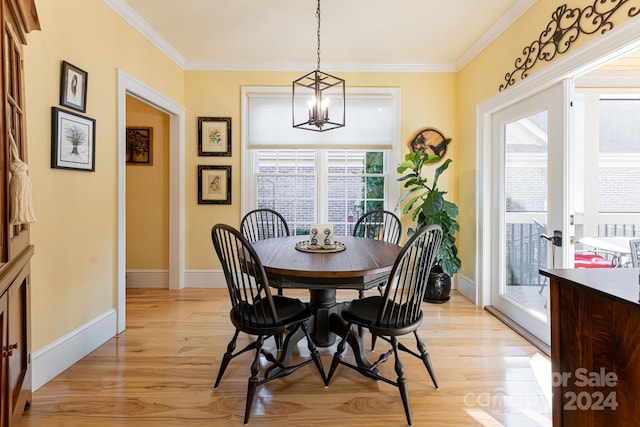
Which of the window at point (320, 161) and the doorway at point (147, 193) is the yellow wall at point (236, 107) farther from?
the doorway at point (147, 193)

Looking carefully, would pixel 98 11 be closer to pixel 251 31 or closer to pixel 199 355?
pixel 251 31

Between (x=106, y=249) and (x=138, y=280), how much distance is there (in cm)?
160

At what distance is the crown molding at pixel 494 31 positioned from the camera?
8.47 feet

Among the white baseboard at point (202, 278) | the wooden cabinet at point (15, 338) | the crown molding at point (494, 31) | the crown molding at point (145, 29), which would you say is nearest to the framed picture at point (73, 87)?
the crown molding at point (145, 29)

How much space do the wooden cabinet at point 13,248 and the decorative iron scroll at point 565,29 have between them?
3.00 metres

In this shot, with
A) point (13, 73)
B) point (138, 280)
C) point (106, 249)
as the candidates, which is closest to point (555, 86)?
point (13, 73)

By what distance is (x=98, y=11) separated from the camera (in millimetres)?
2414

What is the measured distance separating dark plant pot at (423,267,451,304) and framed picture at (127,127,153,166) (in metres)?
3.63

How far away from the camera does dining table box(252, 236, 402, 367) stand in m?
1.70

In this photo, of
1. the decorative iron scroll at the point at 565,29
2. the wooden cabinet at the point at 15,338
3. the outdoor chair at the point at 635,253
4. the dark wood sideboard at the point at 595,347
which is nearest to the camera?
the dark wood sideboard at the point at 595,347

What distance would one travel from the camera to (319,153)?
3920mm

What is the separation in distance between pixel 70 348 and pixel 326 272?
1.93 metres

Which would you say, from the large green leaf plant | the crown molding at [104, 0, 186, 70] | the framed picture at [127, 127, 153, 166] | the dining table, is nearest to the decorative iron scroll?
the large green leaf plant

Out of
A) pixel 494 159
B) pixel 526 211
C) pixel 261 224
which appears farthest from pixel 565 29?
pixel 261 224
